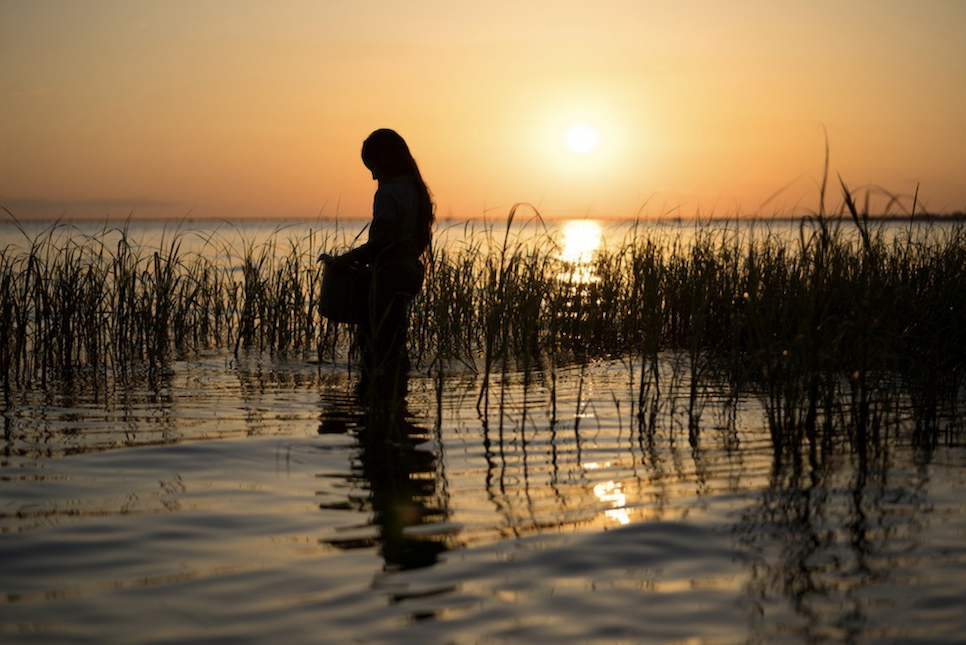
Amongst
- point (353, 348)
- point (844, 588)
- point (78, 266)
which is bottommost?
point (844, 588)

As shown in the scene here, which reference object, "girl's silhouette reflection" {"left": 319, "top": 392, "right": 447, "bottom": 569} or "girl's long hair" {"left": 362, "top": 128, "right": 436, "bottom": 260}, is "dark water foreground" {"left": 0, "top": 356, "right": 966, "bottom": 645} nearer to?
"girl's silhouette reflection" {"left": 319, "top": 392, "right": 447, "bottom": 569}

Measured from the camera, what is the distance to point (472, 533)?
10.7 feet

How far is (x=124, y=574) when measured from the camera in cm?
289

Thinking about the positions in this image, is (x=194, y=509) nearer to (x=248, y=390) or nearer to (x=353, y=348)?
(x=248, y=390)

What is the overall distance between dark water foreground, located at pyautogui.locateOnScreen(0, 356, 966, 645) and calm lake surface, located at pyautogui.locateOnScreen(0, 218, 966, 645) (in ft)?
0.04

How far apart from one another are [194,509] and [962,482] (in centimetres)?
308

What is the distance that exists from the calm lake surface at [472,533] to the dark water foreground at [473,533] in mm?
11

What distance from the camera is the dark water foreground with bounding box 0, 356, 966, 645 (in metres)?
2.52

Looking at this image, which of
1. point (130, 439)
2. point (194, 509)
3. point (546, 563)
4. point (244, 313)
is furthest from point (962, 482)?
point (244, 313)

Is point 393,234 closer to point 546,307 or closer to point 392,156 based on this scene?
point 392,156

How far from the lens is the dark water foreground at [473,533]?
8.28 feet

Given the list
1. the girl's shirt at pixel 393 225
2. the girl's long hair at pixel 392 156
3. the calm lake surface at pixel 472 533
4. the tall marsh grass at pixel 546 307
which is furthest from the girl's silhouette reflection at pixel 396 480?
the girl's long hair at pixel 392 156

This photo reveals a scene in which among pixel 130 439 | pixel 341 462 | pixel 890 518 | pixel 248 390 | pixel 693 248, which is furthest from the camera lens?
pixel 693 248

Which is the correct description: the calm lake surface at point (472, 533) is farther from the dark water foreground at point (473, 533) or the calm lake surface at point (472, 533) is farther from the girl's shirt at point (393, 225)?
the girl's shirt at point (393, 225)
